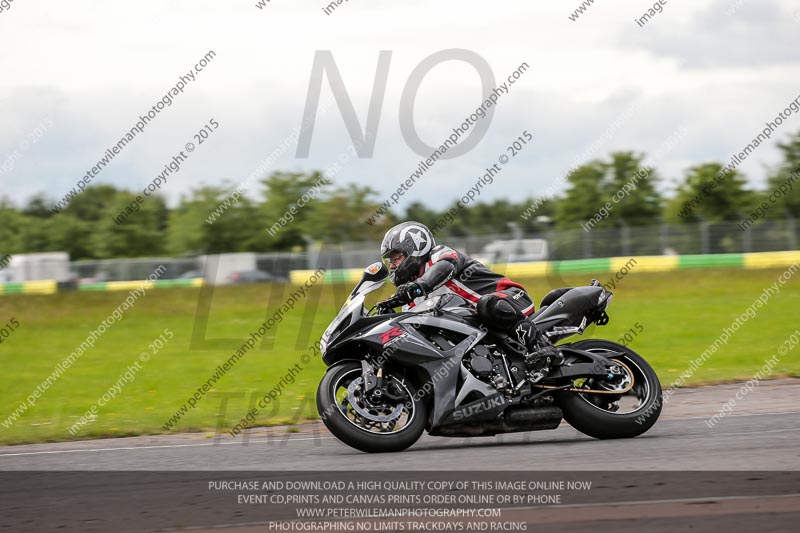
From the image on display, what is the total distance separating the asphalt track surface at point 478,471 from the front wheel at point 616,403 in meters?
0.17

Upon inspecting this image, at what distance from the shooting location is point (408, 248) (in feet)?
27.2

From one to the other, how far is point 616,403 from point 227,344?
1496 centimetres

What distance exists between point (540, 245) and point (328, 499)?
113ft

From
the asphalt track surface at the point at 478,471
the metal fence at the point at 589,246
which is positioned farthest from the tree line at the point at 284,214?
the asphalt track surface at the point at 478,471

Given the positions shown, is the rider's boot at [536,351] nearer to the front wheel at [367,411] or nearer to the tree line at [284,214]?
the front wheel at [367,411]

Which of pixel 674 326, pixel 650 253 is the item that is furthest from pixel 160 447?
pixel 650 253

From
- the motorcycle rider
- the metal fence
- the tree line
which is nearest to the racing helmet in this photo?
the motorcycle rider

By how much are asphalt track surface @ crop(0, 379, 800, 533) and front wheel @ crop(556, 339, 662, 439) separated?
0.17 m

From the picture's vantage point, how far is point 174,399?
14641mm

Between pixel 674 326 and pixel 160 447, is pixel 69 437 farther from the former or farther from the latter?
pixel 674 326

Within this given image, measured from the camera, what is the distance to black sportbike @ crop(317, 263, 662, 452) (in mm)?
7828

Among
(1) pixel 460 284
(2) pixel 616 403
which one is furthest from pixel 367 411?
(2) pixel 616 403

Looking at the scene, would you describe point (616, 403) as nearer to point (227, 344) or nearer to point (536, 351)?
point (536, 351)

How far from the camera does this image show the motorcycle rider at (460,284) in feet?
26.5
